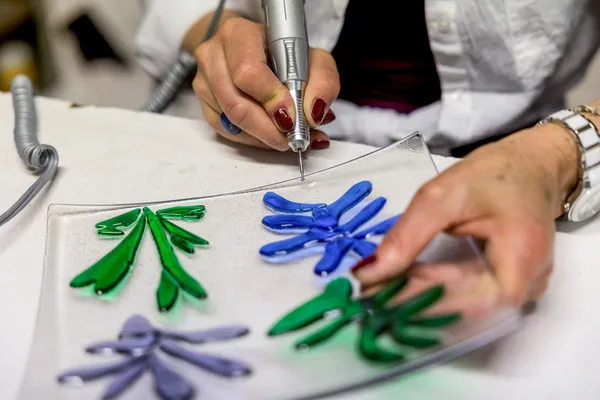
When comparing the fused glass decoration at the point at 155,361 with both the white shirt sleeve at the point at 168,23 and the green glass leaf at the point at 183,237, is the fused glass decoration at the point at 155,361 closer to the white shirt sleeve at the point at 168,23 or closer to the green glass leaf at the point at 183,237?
the green glass leaf at the point at 183,237

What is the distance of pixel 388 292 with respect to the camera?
331 mm

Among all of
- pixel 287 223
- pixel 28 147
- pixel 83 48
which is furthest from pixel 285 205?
pixel 83 48

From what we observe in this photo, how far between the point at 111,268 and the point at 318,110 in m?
0.20

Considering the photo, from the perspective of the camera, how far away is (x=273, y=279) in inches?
14.7

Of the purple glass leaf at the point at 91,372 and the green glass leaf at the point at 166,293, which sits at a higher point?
the purple glass leaf at the point at 91,372

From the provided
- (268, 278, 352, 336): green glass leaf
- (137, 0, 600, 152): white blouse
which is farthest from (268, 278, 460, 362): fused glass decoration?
(137, 0, 600, 152): white blouse

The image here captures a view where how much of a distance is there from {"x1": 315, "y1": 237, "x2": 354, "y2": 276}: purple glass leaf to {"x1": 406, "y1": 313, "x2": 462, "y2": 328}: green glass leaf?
0.07m

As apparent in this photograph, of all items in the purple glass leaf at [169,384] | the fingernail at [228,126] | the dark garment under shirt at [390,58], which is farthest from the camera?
the dark garment under shirt at [390,58]

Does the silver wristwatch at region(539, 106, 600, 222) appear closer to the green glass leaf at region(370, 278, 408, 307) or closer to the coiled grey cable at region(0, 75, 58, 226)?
the green glass leaf at region(370, 278, 408, 307)

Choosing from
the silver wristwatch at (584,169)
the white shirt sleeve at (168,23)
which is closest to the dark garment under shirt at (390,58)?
the white shirt sleeve at (168,23)

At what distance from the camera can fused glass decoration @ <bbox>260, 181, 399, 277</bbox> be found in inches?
15.1

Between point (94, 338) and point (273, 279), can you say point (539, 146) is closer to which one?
point (273, 279)

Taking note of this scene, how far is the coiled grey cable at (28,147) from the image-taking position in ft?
1.63

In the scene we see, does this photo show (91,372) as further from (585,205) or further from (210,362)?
(585,205)
